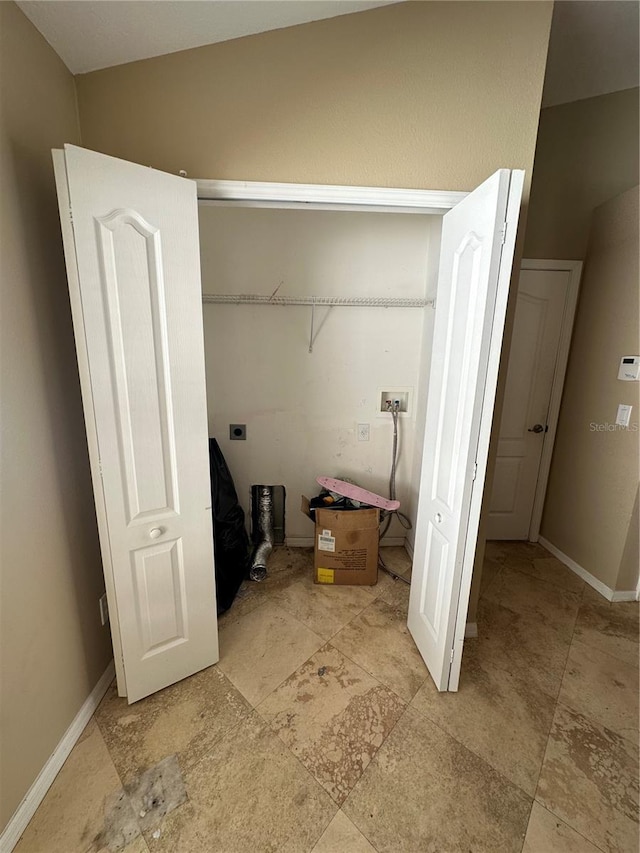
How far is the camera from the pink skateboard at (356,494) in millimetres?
2254

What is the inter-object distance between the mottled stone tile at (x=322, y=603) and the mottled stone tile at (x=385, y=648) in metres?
0.06

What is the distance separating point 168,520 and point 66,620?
508 millimetres

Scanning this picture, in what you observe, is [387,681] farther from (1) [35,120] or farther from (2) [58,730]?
(1) [35,120]

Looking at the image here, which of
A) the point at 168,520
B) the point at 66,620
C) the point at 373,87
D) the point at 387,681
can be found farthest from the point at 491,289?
the point at 66,620

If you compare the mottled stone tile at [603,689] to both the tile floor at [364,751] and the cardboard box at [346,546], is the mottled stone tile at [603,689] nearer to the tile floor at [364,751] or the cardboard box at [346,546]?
the tile floor at [364,751]

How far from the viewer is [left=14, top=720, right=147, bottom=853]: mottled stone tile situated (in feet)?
3.39

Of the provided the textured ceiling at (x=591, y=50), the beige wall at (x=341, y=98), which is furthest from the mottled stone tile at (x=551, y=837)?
the textured ceiling at (x=591, y=50)

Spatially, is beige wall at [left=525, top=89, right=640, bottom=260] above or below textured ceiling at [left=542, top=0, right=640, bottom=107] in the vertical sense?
below

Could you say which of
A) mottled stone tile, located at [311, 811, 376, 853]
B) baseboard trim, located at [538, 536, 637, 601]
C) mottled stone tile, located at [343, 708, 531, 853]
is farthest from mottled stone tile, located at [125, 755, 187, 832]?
baseboard trim, located at [538, 536, 637, 601]

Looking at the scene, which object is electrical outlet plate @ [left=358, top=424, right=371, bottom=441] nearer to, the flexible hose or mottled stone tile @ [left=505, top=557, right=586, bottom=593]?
the flexible hose

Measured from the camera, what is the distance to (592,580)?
7.45ft

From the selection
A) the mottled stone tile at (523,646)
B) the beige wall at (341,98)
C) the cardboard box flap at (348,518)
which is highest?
the beige wall at (341,98)

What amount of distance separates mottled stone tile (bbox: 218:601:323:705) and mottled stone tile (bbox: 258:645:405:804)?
66mm

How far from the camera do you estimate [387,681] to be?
61.9 inches
